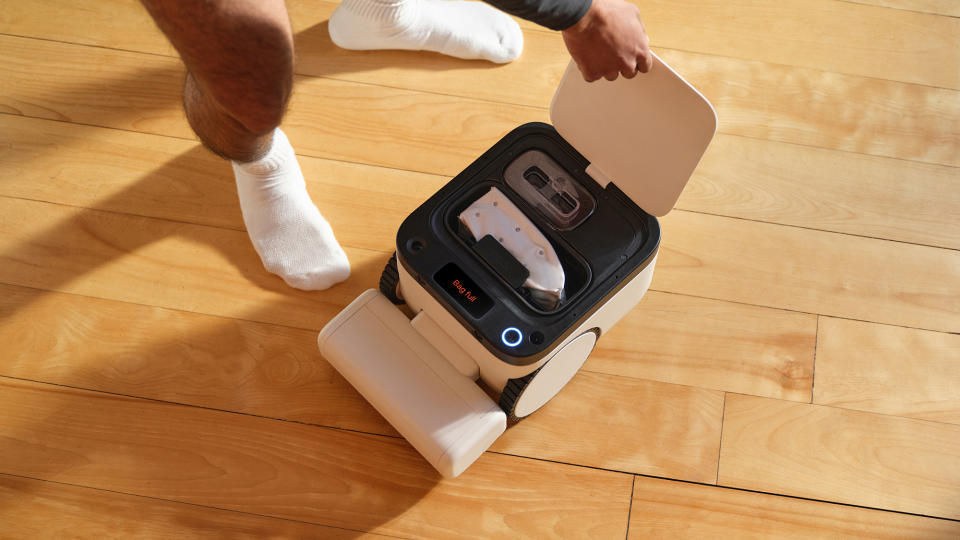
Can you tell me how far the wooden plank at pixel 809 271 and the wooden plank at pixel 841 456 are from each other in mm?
141

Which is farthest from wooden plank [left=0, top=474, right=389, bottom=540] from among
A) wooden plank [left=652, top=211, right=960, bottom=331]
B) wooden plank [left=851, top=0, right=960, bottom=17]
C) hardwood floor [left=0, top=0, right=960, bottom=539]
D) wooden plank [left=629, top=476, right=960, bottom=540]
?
wooden plank [left=851, top=0, right=960, bottom=17]

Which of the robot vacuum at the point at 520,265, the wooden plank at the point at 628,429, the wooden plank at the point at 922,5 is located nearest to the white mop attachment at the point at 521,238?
the robot vacuum at the point at 520,265

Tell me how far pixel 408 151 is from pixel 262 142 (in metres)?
0.26

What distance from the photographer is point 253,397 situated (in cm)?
102

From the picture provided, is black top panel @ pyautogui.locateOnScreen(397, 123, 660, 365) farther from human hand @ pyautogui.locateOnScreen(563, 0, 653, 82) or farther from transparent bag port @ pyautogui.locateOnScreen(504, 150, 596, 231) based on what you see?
human hand @ pyautogui.locateOnScreen(563, 0, 653, 82)

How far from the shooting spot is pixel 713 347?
41.9 inches

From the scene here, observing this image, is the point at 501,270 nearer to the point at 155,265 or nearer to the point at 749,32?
the point at 155,265

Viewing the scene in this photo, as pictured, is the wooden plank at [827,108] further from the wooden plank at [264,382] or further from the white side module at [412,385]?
the white side module at [412,385]

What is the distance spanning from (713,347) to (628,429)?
0.16 m

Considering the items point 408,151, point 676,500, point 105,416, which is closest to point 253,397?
point 105,416

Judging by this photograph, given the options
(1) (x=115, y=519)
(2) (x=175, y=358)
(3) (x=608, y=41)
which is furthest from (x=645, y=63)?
(1) (x=115, y=519)

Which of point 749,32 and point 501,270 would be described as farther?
point 749,32

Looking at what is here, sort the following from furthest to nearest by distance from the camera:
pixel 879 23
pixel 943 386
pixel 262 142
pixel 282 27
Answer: pixel 879 23
pixel 943 386
pixel 262 142
pixel 282 27

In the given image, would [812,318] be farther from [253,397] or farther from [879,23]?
[253,397]
